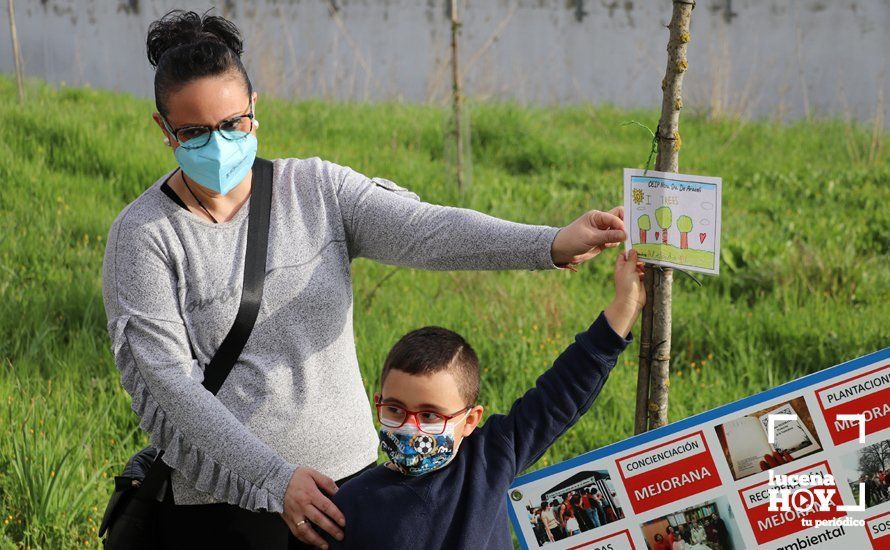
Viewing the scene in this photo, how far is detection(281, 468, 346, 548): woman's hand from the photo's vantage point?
1.86 meters

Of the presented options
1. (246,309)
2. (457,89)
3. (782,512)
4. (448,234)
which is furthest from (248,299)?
(457,89)

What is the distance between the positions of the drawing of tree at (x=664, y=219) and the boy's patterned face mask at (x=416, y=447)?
0.55 meters

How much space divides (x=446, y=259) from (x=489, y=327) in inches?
86.7

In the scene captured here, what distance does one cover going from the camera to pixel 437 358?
1.89 metres

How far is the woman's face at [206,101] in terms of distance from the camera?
2055 mm

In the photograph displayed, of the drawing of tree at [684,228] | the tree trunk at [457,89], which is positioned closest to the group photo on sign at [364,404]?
the drawing of tree at [684,228]

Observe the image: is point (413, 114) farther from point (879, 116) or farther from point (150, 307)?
point (150, 307)

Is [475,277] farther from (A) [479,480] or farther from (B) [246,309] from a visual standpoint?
(A) [479,480]

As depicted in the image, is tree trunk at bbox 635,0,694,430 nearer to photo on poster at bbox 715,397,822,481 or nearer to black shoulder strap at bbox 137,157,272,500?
photo on poster at bbox 715,397,822,481

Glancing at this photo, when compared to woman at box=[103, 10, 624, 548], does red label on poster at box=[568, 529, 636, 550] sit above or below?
below

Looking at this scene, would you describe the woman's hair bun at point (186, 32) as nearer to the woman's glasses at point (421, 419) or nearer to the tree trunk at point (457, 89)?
the woman's glasses at point (421, 419)

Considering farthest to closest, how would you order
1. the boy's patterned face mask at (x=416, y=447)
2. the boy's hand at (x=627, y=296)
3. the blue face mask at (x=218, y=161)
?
the blue face mask at (x=218, y=161) < the boy's hand at (x=627, y=296) < the boy's patterned face mask at (x=416, y=447)

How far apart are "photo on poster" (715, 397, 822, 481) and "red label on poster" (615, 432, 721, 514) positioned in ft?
0.14

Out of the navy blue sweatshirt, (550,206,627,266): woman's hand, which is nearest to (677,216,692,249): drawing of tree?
(550,206,627,266): woman's hand
